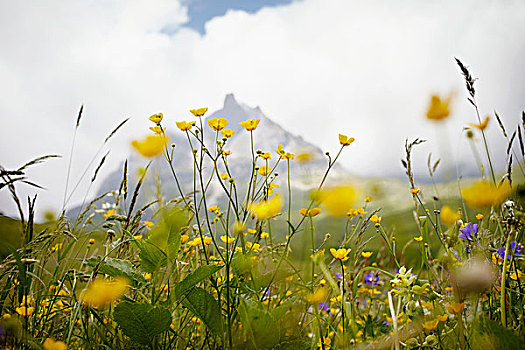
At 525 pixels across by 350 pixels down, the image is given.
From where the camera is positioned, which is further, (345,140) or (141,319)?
(345,140)

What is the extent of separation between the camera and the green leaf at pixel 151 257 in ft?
3.26

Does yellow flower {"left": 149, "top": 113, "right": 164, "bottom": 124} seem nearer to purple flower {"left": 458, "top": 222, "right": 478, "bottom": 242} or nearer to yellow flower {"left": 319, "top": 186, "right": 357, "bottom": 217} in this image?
yellow flower {"left": 319, "top": 186, "right": 357, "bottom": 217}

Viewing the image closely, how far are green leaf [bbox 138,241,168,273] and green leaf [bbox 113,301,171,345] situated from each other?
5.6 inches

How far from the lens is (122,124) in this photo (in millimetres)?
1438

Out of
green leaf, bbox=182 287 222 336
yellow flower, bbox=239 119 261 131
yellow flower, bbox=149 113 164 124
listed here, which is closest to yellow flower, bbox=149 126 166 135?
yellow flower, bbox=149 113 164 124

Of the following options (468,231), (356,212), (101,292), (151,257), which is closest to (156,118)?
(151,257)

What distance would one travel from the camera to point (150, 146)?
1044mm

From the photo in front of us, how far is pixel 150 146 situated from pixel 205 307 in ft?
1.44

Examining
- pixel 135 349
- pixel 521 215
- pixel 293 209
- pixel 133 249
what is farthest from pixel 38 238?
pixel 521 215

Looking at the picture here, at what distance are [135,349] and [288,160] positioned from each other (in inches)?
26.8

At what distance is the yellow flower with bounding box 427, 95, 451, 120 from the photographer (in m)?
0.98

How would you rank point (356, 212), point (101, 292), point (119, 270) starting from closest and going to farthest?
point (101, 292)
point (119, 270)
point (356, 212)

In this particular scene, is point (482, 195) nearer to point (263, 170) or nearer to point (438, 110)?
point (438, 110)

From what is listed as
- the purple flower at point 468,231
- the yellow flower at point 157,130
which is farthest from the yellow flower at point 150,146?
the purple flower at point 468,231
